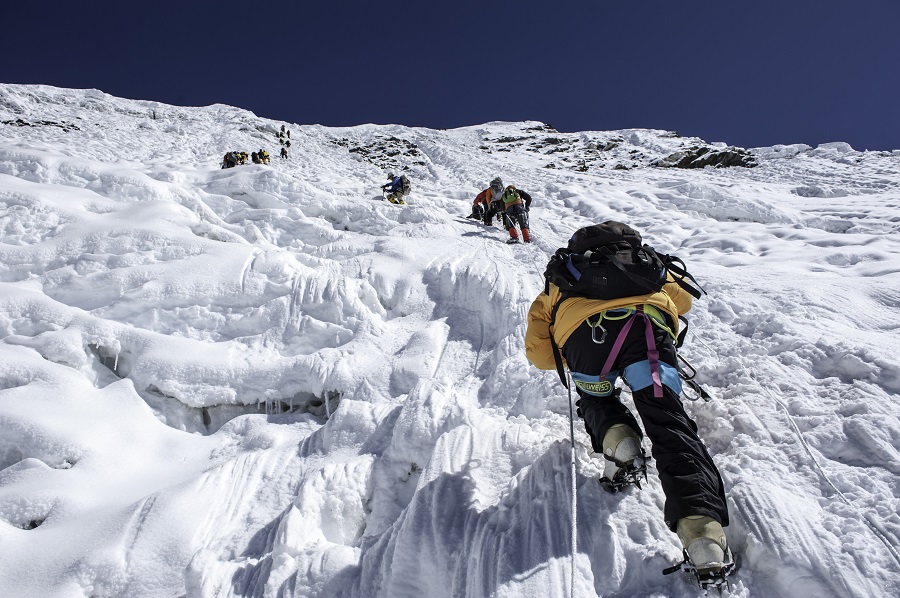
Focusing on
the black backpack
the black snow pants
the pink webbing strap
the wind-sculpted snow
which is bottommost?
the wind-sculpted snow

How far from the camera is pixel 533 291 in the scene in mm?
5480

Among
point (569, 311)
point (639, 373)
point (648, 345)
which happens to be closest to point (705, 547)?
point (639, 373)

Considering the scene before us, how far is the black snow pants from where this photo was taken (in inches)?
72.9

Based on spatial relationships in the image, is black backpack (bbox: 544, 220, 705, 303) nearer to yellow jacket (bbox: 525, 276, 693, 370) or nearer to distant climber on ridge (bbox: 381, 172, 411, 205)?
yellow jacket (bbox: 525, 276, 693, 370)

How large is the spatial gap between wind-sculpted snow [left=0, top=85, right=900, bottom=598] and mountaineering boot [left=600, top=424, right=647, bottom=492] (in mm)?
124

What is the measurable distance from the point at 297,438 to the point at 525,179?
52.3 ft

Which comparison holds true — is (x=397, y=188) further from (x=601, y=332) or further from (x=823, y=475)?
(x=823, y=475)

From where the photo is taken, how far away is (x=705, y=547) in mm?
1768

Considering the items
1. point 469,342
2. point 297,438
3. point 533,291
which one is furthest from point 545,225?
point 297,438

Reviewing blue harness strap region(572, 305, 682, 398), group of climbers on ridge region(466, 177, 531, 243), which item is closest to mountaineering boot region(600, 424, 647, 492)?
blue harness strap region(572, 305, 682, 398)

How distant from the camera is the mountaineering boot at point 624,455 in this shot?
224 cm

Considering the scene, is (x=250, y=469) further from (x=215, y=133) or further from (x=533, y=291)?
(x=215, y=133)

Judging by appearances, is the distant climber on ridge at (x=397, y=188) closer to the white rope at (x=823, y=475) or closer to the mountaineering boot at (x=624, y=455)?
the white rope at (x=823, y=475)

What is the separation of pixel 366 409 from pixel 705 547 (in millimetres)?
2510
